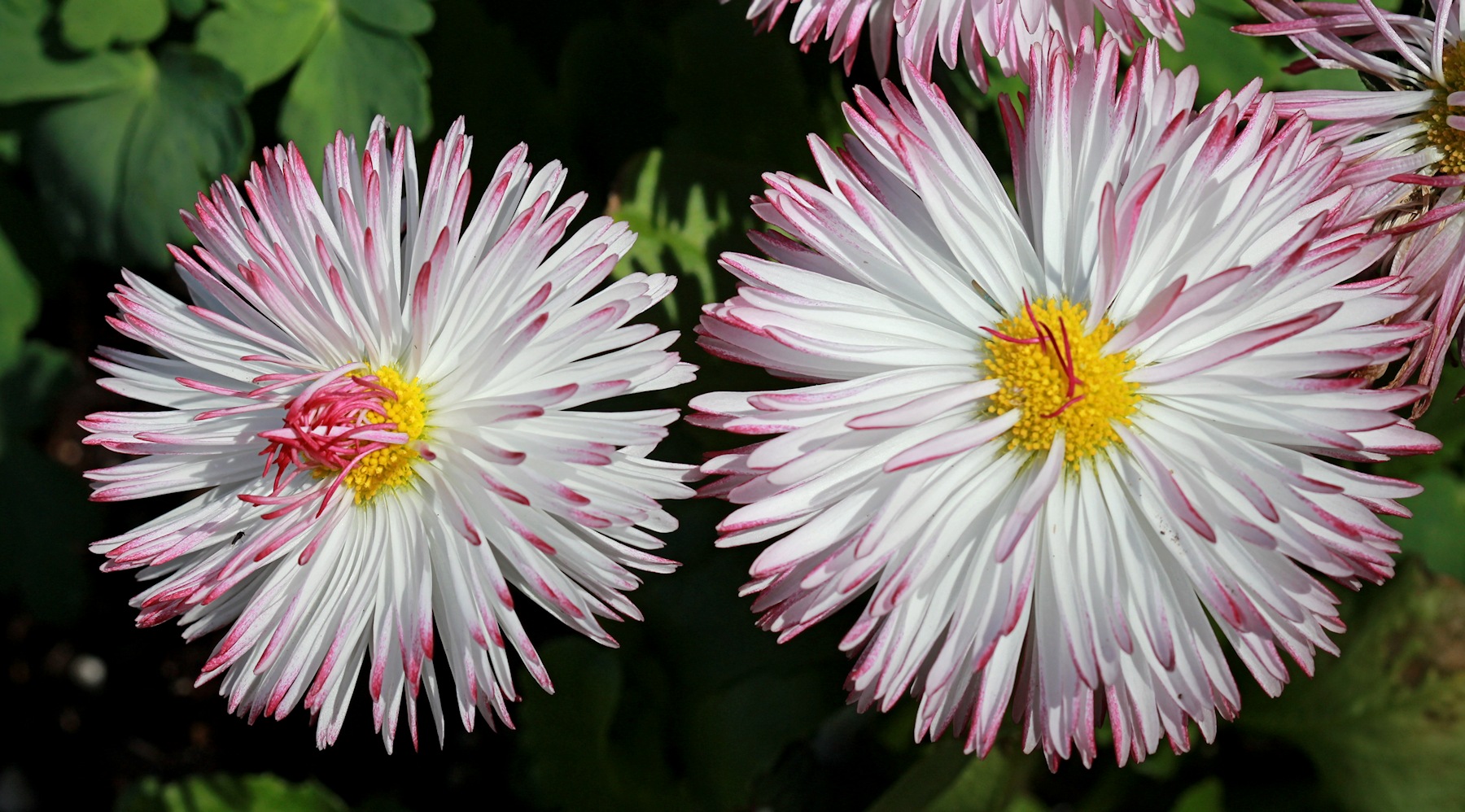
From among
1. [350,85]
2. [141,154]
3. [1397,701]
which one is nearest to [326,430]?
[350,85]

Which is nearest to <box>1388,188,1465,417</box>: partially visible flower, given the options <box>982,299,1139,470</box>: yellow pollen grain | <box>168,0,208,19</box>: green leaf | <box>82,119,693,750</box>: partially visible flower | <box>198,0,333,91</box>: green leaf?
<box>982,299,1139,470</box>: yellow pollen grain

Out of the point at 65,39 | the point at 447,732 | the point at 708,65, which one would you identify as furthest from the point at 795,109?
the point at 447,732

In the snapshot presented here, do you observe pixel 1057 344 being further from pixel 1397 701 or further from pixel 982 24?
pixel 1397 701

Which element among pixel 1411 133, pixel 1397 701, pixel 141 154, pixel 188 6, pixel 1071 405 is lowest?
pixel 1397 701

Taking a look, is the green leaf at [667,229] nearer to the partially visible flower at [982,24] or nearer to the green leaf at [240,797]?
the partially visible flower at [982,24]

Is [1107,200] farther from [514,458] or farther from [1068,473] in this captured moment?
[514,458]

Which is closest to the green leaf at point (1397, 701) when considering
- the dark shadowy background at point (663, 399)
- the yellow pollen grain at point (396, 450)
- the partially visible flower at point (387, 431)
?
the dark shadowy background at point (663, 399)

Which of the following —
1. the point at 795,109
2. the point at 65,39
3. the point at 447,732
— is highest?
the point at 65,39
